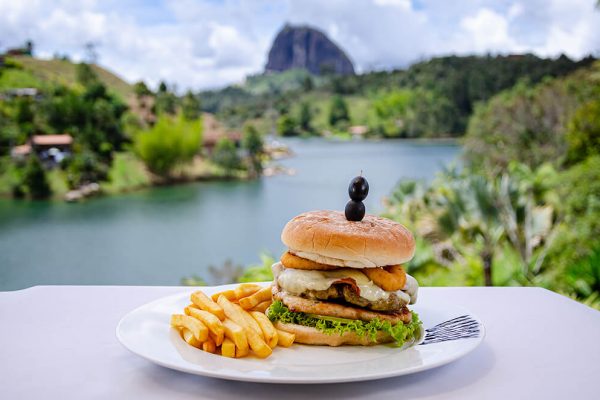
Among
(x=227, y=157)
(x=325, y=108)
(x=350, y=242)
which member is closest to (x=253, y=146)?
(x=227, y=157)

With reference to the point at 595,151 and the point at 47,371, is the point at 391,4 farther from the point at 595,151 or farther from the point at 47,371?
the point at 47,371

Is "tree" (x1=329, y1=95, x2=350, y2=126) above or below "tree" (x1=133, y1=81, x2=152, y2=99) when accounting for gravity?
below

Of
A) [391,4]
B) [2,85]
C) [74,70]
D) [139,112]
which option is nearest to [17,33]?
[2,85]

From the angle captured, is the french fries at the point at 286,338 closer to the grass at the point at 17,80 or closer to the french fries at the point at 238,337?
the french fries at the point at 238,337

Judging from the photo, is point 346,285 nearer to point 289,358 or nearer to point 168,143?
point 289,358

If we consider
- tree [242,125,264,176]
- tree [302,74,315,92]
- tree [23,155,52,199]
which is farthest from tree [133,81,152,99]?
tree [302,74,315,92]

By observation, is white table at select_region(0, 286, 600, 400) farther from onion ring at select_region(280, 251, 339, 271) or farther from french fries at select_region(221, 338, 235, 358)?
onion ring at select_region(280, 251, 339, 271)
